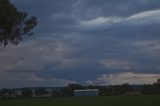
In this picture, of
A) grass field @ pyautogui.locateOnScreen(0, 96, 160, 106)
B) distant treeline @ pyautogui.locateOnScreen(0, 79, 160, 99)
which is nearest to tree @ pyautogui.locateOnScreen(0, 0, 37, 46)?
grass field @ pyautogui.locateOnScreen(0, 96, 160, 106)

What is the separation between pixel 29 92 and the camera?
6220 inches

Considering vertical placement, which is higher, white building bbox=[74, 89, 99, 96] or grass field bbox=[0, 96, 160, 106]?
white building bbox=[74, 89, 99, 96]

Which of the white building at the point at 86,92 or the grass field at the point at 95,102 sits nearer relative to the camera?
the grass field at the point at 95,102

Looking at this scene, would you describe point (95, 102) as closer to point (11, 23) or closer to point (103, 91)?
point (11, 23)

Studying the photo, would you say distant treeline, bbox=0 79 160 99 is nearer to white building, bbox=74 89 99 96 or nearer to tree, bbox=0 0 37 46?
white building, bbox=74 89 99 96

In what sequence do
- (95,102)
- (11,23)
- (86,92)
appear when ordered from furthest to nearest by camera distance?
(86,92)
(95,102)
(11,23)

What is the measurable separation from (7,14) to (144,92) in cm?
12125

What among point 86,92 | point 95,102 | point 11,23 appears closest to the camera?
point 11,23

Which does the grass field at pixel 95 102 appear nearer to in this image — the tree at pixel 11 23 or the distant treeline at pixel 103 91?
the tree at pixel 11 23

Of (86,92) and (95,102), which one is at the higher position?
(86,92)

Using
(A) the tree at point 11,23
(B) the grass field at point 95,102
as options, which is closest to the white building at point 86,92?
(B) the grass field at point 95,102

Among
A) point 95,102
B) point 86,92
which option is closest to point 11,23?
point 95,102

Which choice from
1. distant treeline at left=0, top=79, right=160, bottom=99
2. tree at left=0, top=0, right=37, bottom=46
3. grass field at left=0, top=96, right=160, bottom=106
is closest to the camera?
tree at left=0, top=0, right=37, bottom=46

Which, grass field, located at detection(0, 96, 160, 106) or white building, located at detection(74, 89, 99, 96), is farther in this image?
white building, located at detection(74, 89, 99, 96)
